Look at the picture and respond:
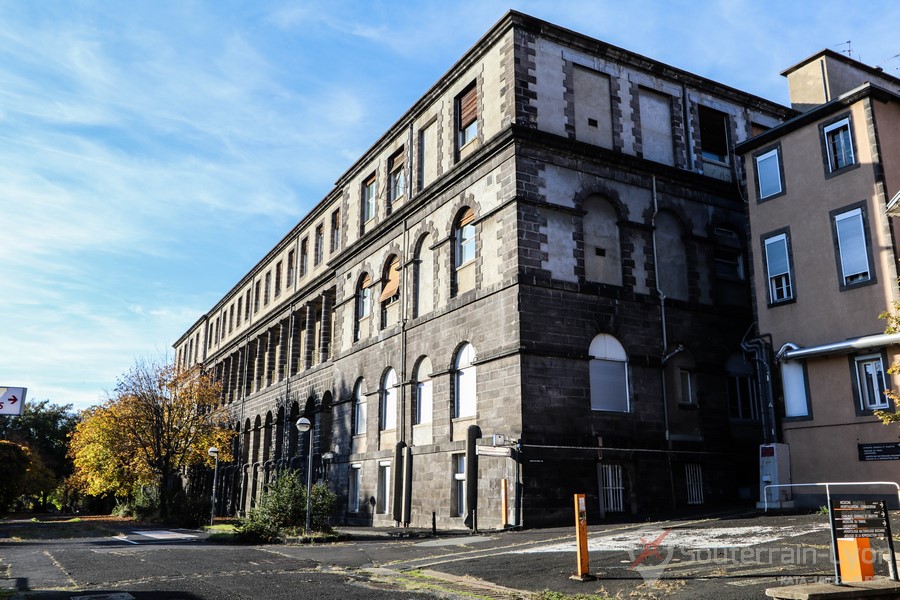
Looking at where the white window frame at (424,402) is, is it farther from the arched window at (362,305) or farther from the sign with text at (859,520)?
the sign with text at (859,520)

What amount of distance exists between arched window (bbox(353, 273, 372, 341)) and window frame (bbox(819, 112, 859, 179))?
16856 millimetres

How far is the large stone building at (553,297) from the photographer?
20.9m

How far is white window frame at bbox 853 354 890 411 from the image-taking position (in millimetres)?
18609

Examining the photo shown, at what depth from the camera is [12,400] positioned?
65.5ft

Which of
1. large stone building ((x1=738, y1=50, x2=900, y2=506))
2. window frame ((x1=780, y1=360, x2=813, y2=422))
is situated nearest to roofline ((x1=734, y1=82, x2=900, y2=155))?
large stone building ((x1=738, y1=50, x2=900, y2=506))

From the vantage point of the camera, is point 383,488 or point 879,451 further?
point 383,488

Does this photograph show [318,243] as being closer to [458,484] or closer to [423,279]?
[423,279]

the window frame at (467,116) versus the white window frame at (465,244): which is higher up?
the window frame at (467,116)

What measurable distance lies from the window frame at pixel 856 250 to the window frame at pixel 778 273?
1.36 meters

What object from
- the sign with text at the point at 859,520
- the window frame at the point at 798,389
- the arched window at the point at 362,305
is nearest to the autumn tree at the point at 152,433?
the arched window at the point at 362,305

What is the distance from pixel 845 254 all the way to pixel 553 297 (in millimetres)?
7681

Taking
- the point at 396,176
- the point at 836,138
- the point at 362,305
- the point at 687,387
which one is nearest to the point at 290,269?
the point at 362,305

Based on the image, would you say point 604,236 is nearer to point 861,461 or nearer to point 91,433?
point 861,461

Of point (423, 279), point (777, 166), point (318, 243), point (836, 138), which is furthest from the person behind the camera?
point (318, 243)
